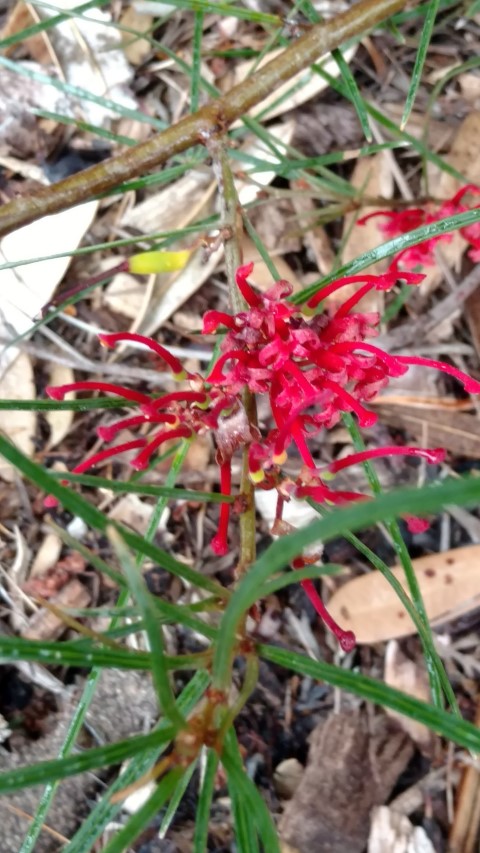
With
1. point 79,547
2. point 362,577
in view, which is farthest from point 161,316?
point 79,547

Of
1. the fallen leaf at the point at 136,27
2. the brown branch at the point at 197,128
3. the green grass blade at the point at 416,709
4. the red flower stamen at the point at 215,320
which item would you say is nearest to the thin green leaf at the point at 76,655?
the green grass blade at the point at 416,709

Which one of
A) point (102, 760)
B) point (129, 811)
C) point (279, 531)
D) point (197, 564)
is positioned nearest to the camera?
point (102, 760)

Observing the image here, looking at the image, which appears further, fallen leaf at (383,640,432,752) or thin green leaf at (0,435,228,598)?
fallen leaf at (383,640,432,752)

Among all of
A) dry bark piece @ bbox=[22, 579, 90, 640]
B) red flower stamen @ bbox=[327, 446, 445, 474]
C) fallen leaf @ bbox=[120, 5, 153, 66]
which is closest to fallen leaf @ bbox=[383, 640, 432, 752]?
dry bark piece @ bbox=[22, 579, 90, 640]

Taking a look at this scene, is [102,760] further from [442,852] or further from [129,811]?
[442,852]

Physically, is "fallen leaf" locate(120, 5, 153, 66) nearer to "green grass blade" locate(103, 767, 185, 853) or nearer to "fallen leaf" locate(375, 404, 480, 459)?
"fallen leaf" locate(375, 404, 480, 459)

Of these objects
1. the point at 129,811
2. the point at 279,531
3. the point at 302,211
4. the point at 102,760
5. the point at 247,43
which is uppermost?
the point at 247,43
